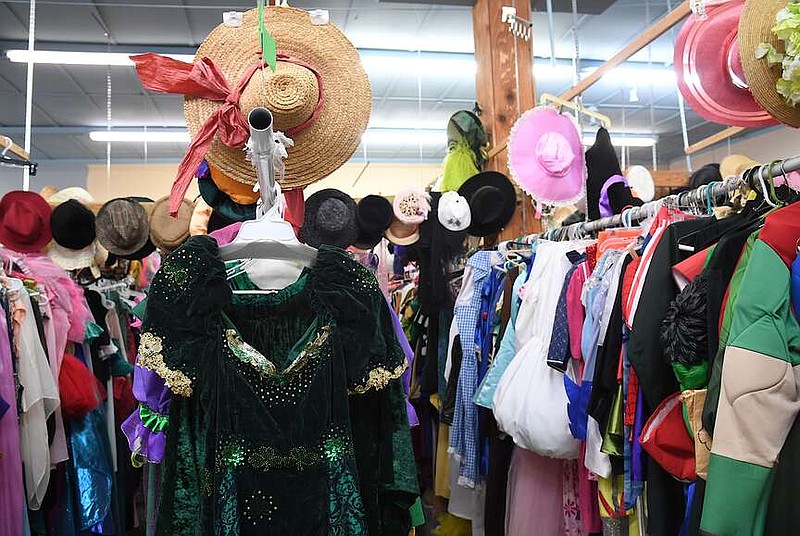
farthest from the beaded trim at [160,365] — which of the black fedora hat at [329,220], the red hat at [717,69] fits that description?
the black fedora hat at [329,220]

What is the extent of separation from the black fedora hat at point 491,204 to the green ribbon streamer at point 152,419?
79.6 inches

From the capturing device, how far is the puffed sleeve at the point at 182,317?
4.40 ft

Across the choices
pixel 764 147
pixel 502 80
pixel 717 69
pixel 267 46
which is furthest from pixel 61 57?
pixel 764 147

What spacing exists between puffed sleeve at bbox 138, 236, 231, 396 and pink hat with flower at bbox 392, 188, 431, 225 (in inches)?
74.6

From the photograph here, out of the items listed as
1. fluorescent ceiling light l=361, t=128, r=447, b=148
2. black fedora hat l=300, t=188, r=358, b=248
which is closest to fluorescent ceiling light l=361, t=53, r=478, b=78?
Result: fluorescent ceiling light l=361, t=128, r=447, b=148

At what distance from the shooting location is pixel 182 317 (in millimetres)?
1356

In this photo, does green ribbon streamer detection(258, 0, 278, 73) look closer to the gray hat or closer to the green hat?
the gray hat

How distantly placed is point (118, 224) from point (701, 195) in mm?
2672

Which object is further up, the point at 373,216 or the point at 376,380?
the point at 373,216

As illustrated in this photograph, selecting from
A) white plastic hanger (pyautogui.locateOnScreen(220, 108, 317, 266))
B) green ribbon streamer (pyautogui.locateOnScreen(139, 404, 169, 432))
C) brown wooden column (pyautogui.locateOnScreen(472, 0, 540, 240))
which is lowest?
green ribbon streamer (pyautogui.locateOnScreen(139, 404, 169, 432))

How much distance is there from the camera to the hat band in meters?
1.59

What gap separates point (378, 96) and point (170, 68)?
6.90 meters

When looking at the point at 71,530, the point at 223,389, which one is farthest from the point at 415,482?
the point at 71,530

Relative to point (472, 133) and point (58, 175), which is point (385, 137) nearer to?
point (58, 175)
